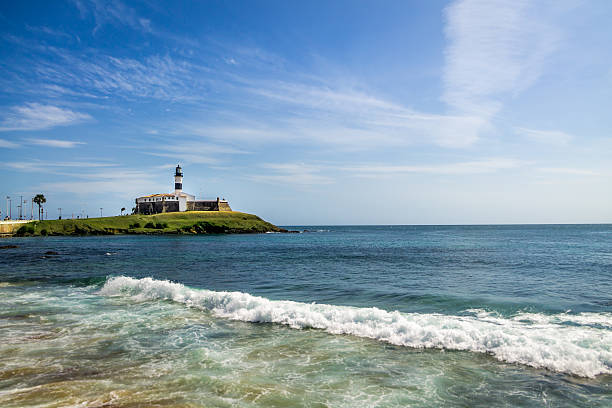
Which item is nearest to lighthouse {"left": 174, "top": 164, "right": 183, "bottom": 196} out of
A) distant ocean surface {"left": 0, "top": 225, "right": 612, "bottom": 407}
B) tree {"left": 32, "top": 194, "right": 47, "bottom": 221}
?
tree {"left": 32, "top": 194, "right": 47, "bottom": 221}

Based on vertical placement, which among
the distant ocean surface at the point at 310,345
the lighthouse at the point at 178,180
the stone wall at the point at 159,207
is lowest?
the distant ocean surface at the point at 310,345

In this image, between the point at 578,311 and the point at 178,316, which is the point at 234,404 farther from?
the point at 578,311

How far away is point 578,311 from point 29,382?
1988 cm

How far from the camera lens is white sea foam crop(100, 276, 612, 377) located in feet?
34.4

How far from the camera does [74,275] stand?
29203 millimetres

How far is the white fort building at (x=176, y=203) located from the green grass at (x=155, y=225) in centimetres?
1016

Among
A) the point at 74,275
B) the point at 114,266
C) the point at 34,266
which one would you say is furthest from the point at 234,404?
the point at 34,266

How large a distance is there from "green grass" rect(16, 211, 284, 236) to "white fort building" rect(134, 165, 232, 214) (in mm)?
10165

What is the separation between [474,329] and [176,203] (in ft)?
447

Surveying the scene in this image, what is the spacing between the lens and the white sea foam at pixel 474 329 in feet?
34.4

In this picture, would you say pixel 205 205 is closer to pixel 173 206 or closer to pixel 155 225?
pixel 173 206

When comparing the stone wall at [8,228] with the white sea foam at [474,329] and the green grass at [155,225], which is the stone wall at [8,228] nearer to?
the green grass at [155,225]

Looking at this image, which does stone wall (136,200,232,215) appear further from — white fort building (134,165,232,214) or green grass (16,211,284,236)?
green grass (16,211,284,236)

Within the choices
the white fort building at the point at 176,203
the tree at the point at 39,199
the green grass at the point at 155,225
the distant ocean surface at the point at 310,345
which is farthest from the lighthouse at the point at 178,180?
the distant ocean surface at the point at 310,345
